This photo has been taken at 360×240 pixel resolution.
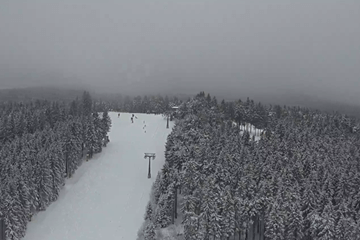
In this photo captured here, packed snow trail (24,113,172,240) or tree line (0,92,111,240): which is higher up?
tree line (0,92,111,240)

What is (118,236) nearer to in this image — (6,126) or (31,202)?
(31,202)

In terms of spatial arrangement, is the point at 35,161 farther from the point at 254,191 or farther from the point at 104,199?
the point at 254,191

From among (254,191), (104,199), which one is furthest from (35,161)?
(254,191)

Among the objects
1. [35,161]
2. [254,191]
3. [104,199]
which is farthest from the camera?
[104,199]

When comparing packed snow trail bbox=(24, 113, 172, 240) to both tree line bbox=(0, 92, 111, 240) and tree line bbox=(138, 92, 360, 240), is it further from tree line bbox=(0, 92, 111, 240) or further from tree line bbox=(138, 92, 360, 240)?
tree line bbox=(138, 92, 360, 240)

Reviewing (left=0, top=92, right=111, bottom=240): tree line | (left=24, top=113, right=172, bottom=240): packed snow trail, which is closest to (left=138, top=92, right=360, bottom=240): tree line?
(left=24, top=113, right=172, bottom=240): packed snow trail

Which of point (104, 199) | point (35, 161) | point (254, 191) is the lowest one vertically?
point (104, 199)

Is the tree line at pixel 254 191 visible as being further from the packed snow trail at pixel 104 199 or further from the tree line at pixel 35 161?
the tree line at pixel 35 161

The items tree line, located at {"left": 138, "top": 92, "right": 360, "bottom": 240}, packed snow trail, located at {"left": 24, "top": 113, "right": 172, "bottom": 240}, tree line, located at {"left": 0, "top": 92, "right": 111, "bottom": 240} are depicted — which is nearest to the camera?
tree line, located at {"left": 138, "top": 92, "right": 360, "bottom": 240}

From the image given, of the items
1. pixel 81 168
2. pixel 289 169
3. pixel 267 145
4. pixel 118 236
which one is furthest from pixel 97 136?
pixel 289 169
